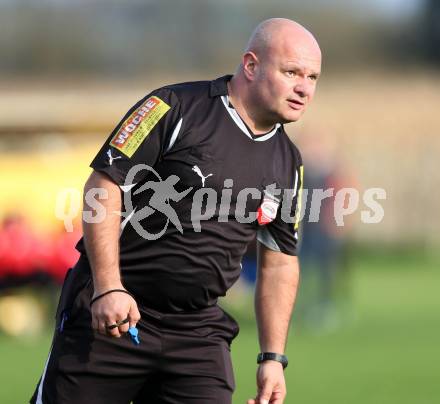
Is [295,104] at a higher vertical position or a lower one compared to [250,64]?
lower

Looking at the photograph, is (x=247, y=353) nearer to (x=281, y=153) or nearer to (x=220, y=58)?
(x=281, y=153)

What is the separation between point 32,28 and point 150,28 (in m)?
3.98

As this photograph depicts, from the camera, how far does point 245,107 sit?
4965 mm

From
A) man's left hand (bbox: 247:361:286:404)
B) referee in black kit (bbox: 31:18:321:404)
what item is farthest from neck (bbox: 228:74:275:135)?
man's left hand (bbox: 247:361:286:404)

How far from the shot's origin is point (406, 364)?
38.3ft

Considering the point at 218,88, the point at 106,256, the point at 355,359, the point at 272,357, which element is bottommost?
the point at 272,357

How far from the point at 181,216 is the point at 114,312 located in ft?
1.92

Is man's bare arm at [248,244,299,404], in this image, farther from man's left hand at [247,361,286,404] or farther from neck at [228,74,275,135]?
neck at [228,74,275,135]

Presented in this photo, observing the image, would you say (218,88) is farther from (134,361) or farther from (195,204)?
(134,361)

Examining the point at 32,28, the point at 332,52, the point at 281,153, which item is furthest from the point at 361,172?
the point at 281,153

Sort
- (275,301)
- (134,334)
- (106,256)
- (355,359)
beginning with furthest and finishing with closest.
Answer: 1. (355,359)
2. (275,301)
3. (134,334)
4. (106,256)

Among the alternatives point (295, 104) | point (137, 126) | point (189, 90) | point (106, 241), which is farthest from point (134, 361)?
point (295, 104)

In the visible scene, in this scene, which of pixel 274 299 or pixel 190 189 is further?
pixel 274 299

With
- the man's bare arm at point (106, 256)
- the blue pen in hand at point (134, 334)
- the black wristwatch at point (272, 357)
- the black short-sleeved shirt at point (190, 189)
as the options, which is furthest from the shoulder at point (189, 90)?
the black wristwatch at point (272, 357)
